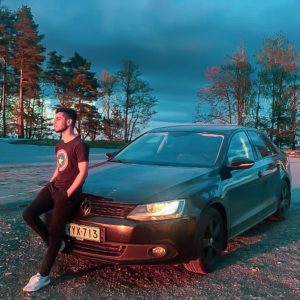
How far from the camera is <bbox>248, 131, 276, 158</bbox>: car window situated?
660 cm

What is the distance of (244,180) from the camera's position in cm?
552

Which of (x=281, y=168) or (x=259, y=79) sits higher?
(x=259, y=79)

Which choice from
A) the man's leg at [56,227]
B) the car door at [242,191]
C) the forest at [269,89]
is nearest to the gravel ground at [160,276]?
the man's leg at [56,227]

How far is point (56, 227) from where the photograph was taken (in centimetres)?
425

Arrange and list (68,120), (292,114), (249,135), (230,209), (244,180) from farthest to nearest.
Answer: (292,114), (249,135), (244,180), (230,209), (68,120)

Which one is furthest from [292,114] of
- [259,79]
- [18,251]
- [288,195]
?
[18,251]

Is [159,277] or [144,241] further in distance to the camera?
[159,277]

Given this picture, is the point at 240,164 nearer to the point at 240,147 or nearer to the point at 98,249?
the point at 240,147

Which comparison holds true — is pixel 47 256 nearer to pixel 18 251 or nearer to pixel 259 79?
pixel 18 251

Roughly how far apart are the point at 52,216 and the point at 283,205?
4.26 m

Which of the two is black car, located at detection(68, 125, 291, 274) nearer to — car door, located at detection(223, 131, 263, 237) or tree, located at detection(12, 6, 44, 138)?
car door, located at detection(223, 131, 263, 237)

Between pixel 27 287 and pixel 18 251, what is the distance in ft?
4.21

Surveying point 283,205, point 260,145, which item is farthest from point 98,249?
point 283,205

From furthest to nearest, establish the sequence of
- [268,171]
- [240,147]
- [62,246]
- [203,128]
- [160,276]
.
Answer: [268,171]
[203,128]
[240,147]
[160,276]
[62,246]
